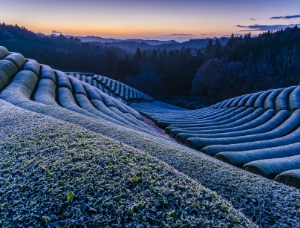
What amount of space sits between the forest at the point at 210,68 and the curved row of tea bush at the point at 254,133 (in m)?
39.8

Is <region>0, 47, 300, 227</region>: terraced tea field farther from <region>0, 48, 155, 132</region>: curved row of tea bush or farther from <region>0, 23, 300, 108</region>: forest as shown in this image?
<region>0, 23, 300, 108</region>: forest

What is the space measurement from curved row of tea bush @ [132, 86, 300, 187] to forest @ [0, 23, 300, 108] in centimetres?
3977

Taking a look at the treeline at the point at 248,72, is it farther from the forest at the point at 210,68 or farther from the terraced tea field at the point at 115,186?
the terraced tea field at the point at 115,186

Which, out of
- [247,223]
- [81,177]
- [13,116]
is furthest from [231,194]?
[13,116]

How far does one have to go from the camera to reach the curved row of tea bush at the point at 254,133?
59.2ft

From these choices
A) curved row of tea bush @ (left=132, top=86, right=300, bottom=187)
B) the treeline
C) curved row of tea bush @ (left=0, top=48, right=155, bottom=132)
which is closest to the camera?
curved row of tea bush @ (left=132, top=86, right=300, bottom=187)

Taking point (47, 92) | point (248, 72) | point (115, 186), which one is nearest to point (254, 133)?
point (115, 186)

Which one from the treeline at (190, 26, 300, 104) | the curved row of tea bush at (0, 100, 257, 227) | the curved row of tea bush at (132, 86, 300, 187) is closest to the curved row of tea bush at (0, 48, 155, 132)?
the curved row of tea bush at (132, 86, 300, 187)

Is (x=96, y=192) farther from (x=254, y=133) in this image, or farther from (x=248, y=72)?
(x=248, y=72)

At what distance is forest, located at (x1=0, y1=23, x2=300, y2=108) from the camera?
8450 centimetres

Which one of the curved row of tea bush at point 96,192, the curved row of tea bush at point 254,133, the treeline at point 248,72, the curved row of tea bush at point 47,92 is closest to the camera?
the curved row of tea bush at point 96,192

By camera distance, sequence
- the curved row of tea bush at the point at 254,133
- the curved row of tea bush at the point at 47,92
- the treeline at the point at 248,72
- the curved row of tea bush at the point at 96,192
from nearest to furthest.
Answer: the curved row of tea bush at the point at 96,192 → the curved row of tea bush at the point at 254,133 → the curved row of tea bush at the point at 47,92 → the treeline at the point at 248,72

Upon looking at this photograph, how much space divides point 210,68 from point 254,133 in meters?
68.5

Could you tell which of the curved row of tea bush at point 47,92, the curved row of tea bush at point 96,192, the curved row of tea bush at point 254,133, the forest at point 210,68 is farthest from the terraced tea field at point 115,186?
the forest at point 210,68
